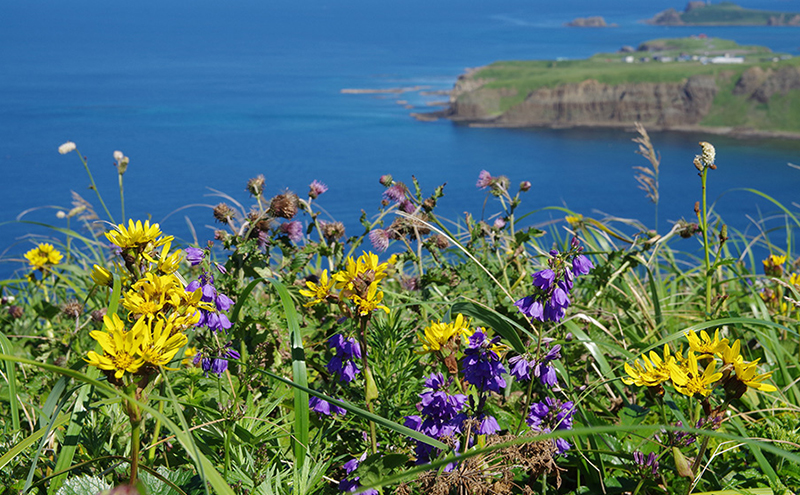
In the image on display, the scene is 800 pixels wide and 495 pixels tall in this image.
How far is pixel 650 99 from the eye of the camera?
71312 mm

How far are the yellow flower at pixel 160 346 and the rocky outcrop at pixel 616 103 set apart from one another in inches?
2801

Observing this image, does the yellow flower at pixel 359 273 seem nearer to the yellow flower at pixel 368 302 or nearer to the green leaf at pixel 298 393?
the yellow flower at pixel 368 302

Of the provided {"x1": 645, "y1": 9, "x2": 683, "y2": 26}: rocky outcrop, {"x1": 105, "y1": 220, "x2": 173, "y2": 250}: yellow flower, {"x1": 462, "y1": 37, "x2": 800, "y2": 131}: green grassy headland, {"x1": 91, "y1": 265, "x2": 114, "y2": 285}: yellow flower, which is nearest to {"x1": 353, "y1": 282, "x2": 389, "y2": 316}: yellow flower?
{"x1": 105, "y1": 220, "x2": 173, "y2": 250}: yellow flower

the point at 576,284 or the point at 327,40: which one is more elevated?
the point at 327,40

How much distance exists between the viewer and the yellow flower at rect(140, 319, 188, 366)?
34.3 inches

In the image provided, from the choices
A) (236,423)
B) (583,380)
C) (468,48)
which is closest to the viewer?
(236,423)

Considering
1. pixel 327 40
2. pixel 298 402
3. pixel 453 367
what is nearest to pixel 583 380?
pixel 453 367

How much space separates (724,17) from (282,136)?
143m

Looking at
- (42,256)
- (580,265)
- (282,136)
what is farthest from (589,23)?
(580,265)

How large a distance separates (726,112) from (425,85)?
36552 mm

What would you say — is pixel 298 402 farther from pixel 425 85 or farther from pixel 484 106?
pixel 425 85

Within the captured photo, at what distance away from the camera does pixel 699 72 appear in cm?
7262

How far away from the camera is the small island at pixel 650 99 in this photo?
67.7 metres

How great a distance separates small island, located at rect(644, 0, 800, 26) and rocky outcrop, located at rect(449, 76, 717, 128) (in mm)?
93453
